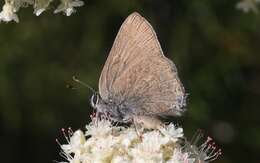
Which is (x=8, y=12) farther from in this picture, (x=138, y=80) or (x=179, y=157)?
(x=179, y=157)

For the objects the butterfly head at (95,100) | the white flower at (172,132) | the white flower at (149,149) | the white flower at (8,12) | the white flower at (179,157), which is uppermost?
the white flower at (8,12)

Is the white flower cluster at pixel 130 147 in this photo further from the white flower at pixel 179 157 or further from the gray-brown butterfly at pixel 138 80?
the gray-brown butterfly at pixel 138 80

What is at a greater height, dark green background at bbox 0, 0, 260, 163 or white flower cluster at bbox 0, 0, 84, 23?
white flower cluster at bbox 0, 0, 84, 23

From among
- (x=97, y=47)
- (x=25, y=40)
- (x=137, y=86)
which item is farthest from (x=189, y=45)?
(x=137, y=86)

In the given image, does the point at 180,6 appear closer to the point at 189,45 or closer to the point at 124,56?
the point at 189,45

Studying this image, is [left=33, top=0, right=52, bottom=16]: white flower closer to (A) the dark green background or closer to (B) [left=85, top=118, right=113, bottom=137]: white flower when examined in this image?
(B) [left=85, top=118, right=113, bottom=137]: white flower

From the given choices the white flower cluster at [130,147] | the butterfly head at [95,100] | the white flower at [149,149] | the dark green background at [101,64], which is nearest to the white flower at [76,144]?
the white flower cluster at [130,147]

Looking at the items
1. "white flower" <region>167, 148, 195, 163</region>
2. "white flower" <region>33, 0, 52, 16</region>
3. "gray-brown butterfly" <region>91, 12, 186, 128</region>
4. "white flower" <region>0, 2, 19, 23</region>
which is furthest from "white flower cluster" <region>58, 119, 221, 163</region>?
"white flower" <region>0, 2, 19, 23</region>
